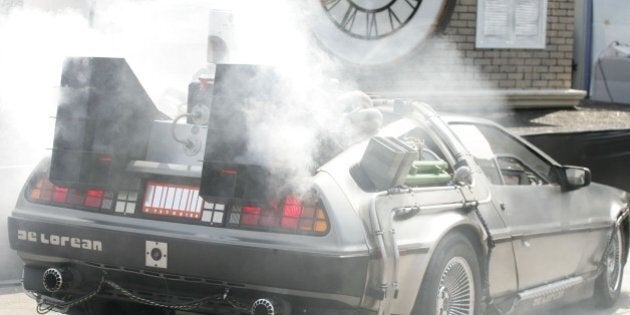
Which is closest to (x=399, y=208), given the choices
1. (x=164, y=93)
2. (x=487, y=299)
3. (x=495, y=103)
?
(x=487, y=299)

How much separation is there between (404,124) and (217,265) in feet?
4.89

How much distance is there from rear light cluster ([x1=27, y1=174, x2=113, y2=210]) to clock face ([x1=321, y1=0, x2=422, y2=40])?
8237mm

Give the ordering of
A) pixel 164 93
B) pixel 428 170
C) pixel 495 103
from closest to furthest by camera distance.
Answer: pixel 428 170
pixel 164 93
pixel 495 103

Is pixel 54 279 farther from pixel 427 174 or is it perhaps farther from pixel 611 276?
pixel 611 276

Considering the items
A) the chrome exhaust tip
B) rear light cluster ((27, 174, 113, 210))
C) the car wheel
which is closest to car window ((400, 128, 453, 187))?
the chrome exhaust tip

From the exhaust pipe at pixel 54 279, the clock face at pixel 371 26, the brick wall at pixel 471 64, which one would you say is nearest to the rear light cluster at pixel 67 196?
the exhaust pipe at pixel 54 279

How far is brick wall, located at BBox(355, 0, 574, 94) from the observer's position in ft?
45.5

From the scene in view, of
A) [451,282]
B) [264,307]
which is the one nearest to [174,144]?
[264,307]

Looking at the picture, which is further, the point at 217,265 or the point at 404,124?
the point at 404,124

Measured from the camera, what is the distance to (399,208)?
5.18 meters

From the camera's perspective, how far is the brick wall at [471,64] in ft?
45.5

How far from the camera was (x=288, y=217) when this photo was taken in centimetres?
493

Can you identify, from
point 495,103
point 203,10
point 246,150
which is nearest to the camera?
point 246,150

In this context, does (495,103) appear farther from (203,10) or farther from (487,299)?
(487,299)
